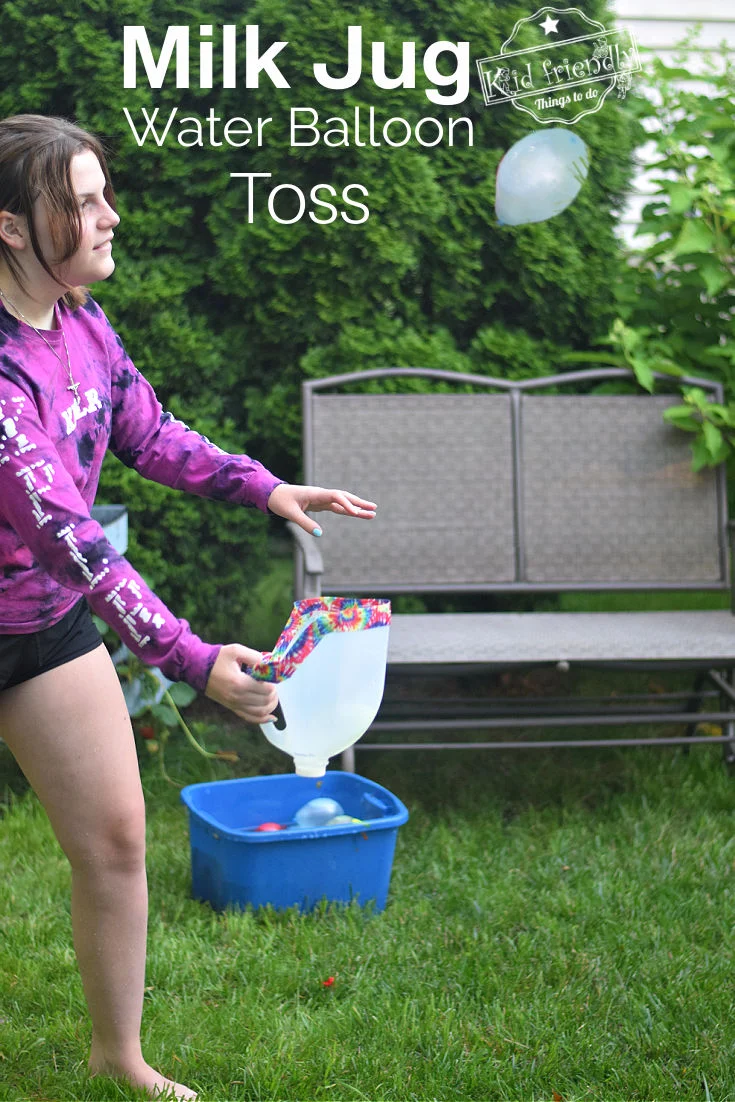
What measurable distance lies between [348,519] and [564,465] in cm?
71

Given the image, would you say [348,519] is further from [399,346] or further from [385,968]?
[385,968]

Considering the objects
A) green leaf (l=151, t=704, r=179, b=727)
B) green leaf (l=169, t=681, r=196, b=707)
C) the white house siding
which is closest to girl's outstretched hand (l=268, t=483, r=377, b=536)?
green leaf (l=151, t=704, r=179, b=727)

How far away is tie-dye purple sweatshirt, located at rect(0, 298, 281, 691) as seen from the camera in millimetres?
1391

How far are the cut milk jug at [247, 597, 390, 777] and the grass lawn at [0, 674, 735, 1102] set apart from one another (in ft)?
1.80

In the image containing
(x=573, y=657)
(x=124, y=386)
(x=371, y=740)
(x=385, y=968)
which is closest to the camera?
(x=124, y=386)

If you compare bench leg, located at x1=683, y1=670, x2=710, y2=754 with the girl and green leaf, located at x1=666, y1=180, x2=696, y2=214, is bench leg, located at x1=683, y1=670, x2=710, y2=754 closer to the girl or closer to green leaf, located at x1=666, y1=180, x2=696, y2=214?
green leaf, located at x1=666, y1=180, x2=696, y2=214

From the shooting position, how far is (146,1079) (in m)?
1.78

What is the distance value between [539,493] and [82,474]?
2186 millimetres

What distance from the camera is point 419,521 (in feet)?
11.7

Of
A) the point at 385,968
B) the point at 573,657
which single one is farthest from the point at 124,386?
the point at 573,657

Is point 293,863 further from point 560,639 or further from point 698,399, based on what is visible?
point 698,399

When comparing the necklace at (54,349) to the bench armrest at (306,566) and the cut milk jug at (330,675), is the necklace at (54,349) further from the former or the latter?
the bench armrest at (306,566)

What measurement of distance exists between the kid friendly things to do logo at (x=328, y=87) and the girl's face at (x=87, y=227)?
6.57 feet

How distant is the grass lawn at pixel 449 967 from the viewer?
6.27ft
